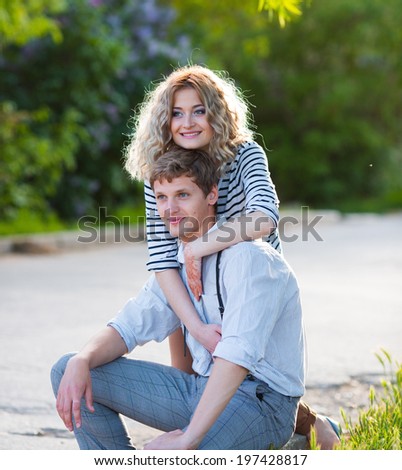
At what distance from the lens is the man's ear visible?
3595 millimetres

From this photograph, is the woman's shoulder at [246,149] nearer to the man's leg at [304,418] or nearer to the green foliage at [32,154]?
the man's leg at [304,418]

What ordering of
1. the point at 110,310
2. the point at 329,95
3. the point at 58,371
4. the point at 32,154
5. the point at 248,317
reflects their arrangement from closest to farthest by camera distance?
1. the point at 248,317
2. the point at 58,371
3. the point at 110,310
4. the point at 32,154
5. the point at 329,95

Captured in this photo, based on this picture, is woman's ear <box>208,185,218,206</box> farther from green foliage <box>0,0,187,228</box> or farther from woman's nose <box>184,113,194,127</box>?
green foliage <box>0,0,187,228</box>

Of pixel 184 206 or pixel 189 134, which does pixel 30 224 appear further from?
pixel 184 206

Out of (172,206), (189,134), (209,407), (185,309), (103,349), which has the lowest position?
(209,407)

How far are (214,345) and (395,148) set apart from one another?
24074mm

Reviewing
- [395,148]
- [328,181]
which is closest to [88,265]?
[328,181]

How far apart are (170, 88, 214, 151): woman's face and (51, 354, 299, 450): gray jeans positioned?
86cm

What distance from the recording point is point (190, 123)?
3775 mm

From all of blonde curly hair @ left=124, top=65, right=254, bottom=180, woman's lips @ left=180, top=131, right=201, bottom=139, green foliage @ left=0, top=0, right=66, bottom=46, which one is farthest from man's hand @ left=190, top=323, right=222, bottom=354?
green foliage @ left=0, top=0, right=66, bottom=46

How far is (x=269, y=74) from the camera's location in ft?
88.5

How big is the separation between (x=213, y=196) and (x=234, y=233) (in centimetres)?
17

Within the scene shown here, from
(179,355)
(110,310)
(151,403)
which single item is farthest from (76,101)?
(151,403)
